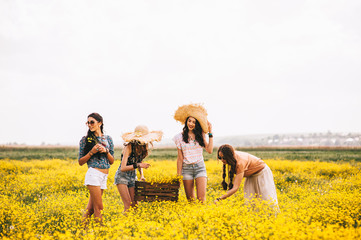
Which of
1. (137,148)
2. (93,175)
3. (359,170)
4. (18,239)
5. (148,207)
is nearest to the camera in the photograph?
(18,239)

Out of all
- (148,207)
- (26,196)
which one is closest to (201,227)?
(148,207)

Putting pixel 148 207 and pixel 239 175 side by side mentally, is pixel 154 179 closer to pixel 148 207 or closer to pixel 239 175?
pixel 148 207

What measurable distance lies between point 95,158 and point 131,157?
0.72 metres

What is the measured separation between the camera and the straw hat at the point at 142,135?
4.95 meters

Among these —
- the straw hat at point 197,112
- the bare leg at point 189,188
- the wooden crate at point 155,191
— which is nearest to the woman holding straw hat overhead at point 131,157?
the wooden crate at point 155,191

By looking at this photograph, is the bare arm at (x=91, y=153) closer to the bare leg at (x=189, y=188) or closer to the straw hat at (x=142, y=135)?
the straw hat at (x=142, y=135)

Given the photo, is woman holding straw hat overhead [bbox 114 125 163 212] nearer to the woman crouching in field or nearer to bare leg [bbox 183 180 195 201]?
bare leg [bbox 183 180 195 201]

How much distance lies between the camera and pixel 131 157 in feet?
16.9

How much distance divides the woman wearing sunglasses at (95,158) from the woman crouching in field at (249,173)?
85.3 inches

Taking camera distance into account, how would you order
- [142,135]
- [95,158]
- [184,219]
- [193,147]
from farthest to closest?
[193,147], [142,135], [95,158], [184,219]

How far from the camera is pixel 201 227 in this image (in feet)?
12.8

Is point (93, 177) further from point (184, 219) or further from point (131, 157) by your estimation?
point (184, 219)

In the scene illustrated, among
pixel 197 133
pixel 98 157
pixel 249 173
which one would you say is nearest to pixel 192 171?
pixel 197 133

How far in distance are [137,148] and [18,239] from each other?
2.49 m
